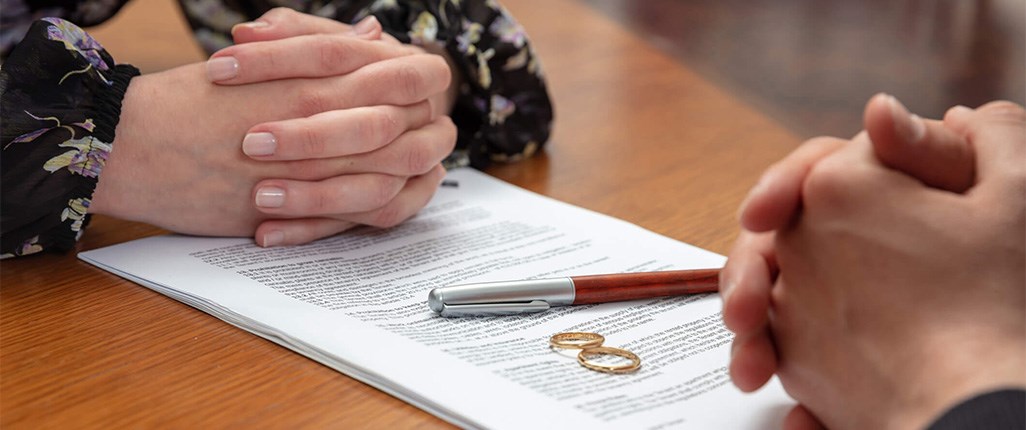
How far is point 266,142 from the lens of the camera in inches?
26.5

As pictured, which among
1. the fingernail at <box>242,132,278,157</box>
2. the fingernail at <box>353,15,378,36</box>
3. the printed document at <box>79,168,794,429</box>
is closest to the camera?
the printed document at <box>79,168,794,429</box>

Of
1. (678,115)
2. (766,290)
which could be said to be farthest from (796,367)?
(678,115)

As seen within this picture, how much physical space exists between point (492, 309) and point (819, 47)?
3.55 feet

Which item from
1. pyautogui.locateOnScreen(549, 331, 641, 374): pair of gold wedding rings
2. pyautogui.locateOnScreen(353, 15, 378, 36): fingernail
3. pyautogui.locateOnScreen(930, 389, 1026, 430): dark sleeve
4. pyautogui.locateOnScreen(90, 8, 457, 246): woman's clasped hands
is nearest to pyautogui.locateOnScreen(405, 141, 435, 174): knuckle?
pyautogui.locateOnScreen(90, 8, 457, 246): woman's clasped hands

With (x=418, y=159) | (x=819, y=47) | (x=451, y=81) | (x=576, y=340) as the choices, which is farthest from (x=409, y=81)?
→ (x=819, y=47)

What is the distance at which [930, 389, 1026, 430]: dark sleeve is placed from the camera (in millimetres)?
337

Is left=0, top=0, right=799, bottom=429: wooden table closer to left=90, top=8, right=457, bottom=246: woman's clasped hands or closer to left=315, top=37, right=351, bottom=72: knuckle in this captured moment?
left=90, top=8, right=457, bottom=246: woman's clasped hands

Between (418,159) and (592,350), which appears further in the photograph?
(418,159)

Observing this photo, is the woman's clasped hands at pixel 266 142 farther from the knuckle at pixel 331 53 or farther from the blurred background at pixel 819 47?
the blurred background at pixel 819 47

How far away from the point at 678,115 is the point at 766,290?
0.66m

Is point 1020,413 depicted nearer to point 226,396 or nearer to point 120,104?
point 226,396

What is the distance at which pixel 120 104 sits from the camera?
2.18 feet

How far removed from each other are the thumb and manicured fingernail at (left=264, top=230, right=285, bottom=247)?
410 mm

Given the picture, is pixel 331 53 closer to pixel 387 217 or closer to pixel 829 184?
pixel 387 217
